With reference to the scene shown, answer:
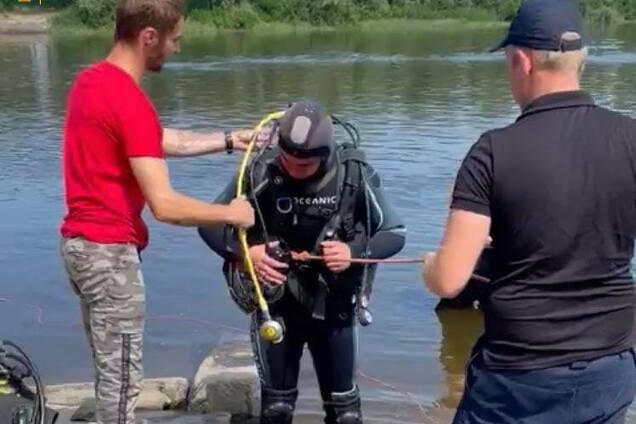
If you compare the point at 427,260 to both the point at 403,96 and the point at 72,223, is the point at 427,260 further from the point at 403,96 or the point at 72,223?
the point at 403,96

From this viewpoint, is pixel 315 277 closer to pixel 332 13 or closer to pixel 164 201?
pixel 164 201

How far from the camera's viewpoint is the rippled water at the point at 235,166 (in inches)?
284

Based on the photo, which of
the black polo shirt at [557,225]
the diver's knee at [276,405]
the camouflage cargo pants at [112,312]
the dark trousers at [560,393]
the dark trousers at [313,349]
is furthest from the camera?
the diver's knee at [276,405]

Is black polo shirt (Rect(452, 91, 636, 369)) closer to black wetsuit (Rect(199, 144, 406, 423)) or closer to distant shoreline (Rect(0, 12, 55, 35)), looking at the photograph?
black wetsuit (Rect(199, 144, 406, 423))

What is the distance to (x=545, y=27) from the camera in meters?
2.71

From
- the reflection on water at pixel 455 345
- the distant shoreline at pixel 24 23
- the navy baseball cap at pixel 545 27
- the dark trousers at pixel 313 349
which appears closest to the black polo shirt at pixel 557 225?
the navy baseball cap at pixel 545 27

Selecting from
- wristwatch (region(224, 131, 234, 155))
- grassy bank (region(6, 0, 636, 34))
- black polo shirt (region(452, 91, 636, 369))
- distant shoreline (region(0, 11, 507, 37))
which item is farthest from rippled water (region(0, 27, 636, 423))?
grassy bank (region(6, 0, 636, 34))

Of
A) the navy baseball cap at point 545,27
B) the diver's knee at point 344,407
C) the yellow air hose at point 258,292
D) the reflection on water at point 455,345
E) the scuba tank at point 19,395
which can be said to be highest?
the navy baseball cap at point 545,27

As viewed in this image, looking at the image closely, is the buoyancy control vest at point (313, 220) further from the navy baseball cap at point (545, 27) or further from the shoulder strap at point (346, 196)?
the navy baseball cap at point (545, 27)

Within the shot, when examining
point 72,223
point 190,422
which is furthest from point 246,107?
point 72,223

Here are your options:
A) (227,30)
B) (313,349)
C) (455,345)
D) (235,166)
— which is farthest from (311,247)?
(227,30)

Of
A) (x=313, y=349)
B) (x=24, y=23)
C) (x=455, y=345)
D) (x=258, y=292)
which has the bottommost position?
(x=24, y=23)

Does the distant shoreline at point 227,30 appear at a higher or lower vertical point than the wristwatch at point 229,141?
lower

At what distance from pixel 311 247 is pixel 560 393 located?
159 cm
